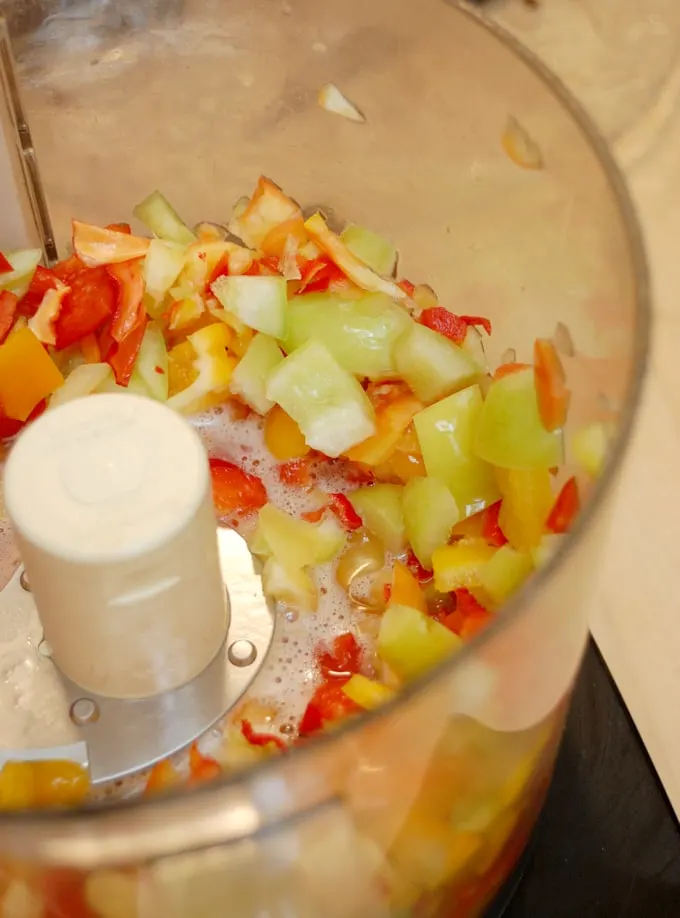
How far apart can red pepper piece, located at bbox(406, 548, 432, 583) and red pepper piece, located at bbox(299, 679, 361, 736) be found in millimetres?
104

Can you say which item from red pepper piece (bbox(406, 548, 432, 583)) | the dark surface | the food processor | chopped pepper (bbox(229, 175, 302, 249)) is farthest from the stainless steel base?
chopped pepper (bbox(229, 175, 302, 249))

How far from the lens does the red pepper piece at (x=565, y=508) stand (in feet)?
1.67

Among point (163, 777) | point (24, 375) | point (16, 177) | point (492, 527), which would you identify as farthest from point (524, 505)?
point (16, 177)

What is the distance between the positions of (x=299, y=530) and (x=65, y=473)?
19cm

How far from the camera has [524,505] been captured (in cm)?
64

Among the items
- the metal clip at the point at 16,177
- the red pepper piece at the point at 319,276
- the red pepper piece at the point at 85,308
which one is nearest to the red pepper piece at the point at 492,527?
the red pepper piece at the point at 319,276

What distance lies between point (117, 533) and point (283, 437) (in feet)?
0.81

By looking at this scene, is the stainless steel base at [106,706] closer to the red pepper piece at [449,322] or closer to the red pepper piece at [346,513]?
the red pepper piece at [346,513]

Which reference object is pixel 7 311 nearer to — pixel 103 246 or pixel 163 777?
pixel 103 246

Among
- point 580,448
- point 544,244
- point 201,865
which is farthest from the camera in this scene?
point 544,244

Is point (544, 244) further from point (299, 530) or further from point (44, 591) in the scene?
point (44, 591)

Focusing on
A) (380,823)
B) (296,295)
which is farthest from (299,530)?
(380,823)

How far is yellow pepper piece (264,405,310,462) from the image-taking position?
0.77 meters

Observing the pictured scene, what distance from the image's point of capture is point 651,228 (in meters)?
1.04
